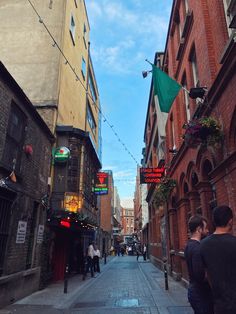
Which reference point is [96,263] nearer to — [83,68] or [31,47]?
[31,47]

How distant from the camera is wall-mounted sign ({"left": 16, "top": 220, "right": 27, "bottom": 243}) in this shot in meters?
9.21

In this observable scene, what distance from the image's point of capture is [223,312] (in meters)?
2.67

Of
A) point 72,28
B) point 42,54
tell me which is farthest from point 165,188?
point 72,28

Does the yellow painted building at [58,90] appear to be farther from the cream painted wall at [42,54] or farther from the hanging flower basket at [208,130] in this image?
the hanging flower basket at [208,130]

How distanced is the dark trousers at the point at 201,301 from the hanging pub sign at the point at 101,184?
647 inches

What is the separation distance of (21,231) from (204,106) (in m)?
6.94

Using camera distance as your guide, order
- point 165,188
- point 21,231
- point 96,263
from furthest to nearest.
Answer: point 96,263, point 165,188, point 21,231

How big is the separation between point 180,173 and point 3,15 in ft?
45.0

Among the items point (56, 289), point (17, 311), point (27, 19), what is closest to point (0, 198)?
point (17, 311)

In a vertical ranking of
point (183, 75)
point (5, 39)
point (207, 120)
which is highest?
point (5, 39)

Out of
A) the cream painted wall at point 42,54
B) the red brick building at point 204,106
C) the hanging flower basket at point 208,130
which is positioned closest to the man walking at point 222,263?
the red brick building at point 204,106

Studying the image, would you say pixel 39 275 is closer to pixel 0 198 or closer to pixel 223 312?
pixel 0 198

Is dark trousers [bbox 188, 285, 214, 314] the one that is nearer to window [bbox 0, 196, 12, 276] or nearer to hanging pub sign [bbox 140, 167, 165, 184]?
window [bbox 0, 196, 12, 276]

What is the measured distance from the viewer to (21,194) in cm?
942
